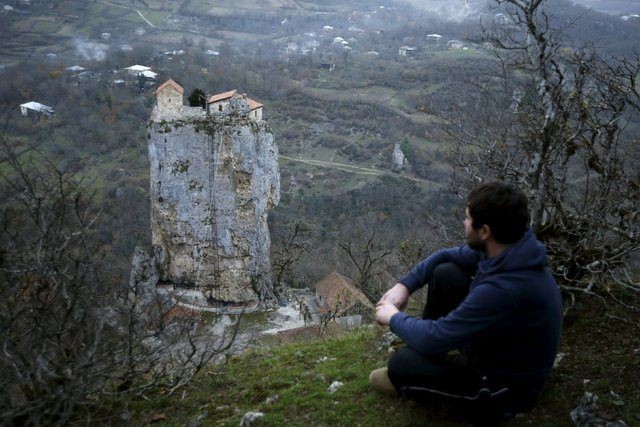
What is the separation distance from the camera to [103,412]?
3771 millimetres

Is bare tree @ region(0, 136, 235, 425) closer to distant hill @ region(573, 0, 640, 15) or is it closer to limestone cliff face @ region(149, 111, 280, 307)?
limestone cliff face @ region(149, 111, 280, 307)

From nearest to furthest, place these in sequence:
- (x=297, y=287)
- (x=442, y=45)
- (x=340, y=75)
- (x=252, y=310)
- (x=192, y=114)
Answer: (x=192, y=114) → (x=252, y=310) → (x=297, y=287) → (x=340, y=75) → (x=442, y=45)

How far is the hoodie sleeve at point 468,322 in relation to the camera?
8.47 ft

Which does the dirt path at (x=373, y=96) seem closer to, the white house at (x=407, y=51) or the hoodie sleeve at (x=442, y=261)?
the white house at (x=407, y=51)

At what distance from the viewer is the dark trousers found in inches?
A: 114

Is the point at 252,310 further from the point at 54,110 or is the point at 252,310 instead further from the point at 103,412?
the point at 54,110

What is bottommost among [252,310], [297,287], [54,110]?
[297,287]

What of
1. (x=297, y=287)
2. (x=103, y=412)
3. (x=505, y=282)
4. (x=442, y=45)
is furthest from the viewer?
(x=442, y=45)

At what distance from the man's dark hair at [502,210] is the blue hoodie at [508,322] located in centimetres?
7

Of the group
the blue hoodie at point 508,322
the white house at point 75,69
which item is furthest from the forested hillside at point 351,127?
the blue hoodie at point 508,322

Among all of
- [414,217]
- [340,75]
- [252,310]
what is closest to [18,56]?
[340,75]

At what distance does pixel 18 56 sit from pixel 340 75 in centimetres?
3964

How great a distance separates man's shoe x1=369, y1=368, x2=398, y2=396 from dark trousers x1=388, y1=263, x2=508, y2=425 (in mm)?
264

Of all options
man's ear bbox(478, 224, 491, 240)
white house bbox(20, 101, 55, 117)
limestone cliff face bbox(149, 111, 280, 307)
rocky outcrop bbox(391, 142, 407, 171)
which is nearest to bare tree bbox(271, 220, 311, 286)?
limestone cliff face bbox(149, 111, 280, 307)
